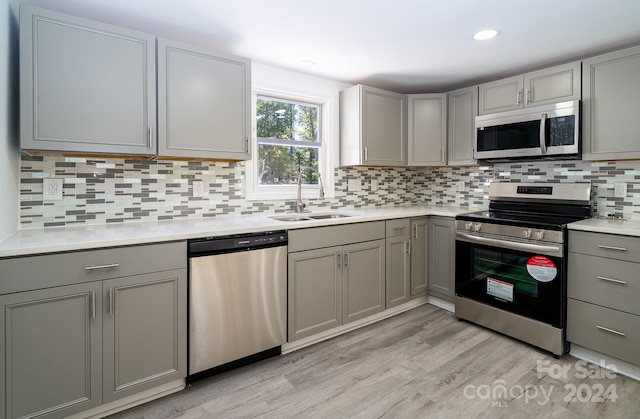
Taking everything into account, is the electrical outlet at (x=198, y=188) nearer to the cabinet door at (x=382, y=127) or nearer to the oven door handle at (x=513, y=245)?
the cabinet door at (x=382, y=127)

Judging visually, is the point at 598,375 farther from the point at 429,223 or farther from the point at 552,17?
the point at 552,17

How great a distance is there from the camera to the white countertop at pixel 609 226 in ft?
6.58

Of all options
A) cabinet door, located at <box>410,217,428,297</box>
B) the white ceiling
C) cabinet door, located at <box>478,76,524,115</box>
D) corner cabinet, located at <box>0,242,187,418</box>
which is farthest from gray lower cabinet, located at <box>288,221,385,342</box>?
cabinet door, located at <box>478,76,524,115</box>

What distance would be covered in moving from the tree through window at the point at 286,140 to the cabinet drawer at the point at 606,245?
6.98ft

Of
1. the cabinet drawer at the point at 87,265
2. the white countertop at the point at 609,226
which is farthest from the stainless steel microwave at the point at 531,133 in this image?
the cabinet drawer at the point at 87,265

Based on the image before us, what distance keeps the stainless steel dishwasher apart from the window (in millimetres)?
822

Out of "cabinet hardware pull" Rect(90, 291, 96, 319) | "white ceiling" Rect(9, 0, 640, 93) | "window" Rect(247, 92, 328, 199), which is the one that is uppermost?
"white ceiling" Rect(9, 0, 640, 93)

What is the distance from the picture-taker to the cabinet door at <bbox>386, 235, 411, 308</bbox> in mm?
2920

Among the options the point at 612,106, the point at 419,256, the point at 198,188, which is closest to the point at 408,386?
the point at 419,256

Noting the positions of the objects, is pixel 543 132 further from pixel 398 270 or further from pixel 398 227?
pixel 398 270

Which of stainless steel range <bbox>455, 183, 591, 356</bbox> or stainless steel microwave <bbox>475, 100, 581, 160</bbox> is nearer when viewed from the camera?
stainless steel range <bbox>455, 183, 591, 356</bbox>

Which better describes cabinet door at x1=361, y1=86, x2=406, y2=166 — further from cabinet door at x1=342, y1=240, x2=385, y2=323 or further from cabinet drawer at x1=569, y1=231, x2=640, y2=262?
cabinet drawer at x1=569, y1=231, x2=640, y2=262

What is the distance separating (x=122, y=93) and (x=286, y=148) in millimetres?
1454

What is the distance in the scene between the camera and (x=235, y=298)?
2043 millimetres
